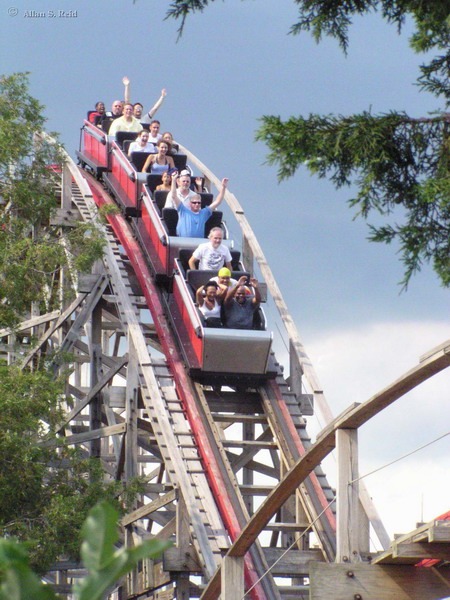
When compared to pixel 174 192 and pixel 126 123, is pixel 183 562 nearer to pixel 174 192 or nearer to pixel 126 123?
pixel 174 192

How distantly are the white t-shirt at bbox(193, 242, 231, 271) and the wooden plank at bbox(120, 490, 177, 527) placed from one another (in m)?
2.77

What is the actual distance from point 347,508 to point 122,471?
7.34 m

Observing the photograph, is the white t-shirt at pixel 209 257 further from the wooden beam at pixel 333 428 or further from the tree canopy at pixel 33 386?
the wooden beam at pixel 333 428

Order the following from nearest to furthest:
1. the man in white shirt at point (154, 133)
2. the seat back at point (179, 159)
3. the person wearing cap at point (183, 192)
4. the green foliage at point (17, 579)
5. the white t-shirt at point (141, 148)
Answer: the green foliage at point (17, 579) → the person wearing cap at point (183, 192) → the white t-shirt at point (141, 148) → the seat back at point (179, 159) → the man in white shirt at point (154, 133)

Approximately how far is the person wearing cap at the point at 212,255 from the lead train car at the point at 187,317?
8.2 inches

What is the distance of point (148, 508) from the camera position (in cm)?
980

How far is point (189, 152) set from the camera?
15711 millimetres

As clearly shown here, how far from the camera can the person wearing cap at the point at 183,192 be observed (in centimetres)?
1237

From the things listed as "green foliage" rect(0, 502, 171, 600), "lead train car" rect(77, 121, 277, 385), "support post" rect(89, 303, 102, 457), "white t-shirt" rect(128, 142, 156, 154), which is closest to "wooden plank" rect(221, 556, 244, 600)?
"green foliage" rect(0, 502, 171, 600)

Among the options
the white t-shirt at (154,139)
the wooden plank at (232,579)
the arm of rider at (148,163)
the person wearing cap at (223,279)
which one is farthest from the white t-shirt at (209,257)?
the wooden plank at (232,579)

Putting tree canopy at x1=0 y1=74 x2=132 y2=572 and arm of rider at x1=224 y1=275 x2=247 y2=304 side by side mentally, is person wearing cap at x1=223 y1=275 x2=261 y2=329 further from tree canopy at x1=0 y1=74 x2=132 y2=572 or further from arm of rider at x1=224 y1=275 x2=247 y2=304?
tree canopy at x1=0 y1=74 x2=132 y2=572

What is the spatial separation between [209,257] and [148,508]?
2963mm

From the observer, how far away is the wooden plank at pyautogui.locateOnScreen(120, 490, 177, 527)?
9.37m

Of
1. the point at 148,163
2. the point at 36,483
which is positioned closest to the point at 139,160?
the point at 148,163
